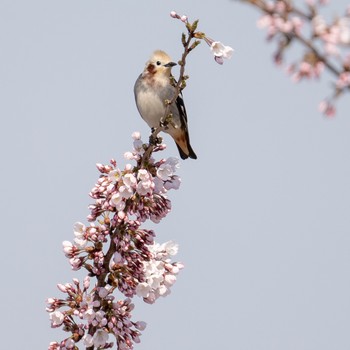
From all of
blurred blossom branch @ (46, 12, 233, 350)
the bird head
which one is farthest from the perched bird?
blurred blossom branch @ (46, 12, 233, 350)

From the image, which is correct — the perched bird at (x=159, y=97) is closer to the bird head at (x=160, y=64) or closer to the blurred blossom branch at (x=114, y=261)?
the bird head at (x=160, y=64)

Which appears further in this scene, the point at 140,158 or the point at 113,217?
the point at 140,158

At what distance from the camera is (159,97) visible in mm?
15281

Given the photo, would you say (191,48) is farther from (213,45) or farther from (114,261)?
(114,261)

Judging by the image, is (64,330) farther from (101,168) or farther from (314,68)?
(314,68)

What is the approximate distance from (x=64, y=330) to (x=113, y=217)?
4.62 feet

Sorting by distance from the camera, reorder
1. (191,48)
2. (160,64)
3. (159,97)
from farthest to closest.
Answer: (160,64) → (159,97) → (191,48)

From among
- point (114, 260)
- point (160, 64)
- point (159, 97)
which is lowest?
point (114, 260)

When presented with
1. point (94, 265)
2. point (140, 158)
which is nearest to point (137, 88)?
point (140, 158)

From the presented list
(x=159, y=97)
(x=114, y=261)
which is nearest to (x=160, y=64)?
(x=159, y=97)

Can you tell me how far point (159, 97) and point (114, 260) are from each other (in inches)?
314

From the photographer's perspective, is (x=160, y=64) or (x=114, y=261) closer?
(x=114, y=261)

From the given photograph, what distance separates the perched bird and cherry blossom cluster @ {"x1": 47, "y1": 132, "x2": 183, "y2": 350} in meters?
6.89

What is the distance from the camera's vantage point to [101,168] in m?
8.62
